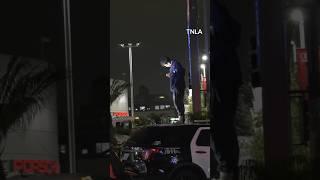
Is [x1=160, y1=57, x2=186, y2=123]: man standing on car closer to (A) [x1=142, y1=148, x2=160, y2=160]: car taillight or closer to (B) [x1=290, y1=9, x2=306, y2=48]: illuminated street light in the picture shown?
(A) [x1=142, y1=148, x2=160, y2=160]: car taillight

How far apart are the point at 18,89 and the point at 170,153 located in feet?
14.9

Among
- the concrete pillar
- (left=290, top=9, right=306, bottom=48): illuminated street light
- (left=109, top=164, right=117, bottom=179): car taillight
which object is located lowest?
(left=109, top=164, right=117, bottom=179): car taillight

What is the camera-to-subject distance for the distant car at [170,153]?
36.7ft

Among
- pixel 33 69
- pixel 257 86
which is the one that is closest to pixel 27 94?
pixel 33 69

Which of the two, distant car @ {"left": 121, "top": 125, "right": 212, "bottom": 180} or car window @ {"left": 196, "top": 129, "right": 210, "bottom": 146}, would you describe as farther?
car window @ {"left": 196, "top": 129, "right": 210, "bottom": 146}

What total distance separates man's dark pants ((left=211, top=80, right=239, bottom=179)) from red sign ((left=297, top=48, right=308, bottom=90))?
913mm

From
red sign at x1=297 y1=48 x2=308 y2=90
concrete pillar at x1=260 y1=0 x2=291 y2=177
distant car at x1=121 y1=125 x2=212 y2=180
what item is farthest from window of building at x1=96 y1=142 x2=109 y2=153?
red sign at x1=297 y1=48 x2=308 y2=90

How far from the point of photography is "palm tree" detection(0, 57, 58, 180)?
7605mm

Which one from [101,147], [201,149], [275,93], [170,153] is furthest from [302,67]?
[101,147]

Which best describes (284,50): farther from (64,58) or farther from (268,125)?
(64,58)

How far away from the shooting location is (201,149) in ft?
37.2

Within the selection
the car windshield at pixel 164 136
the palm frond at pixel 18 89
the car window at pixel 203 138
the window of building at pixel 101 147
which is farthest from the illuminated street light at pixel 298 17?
the window of building at pixel 101 147

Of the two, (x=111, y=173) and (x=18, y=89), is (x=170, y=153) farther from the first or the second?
(x=18, y=89)

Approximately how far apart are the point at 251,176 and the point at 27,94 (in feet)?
10.6
